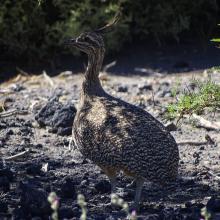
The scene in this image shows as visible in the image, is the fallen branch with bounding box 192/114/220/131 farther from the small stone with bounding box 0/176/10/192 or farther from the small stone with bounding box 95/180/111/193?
the small stone with bounding box 0/176/10/192

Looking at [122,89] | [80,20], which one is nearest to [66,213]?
[122,89]

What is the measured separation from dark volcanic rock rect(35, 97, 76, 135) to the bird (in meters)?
2.10

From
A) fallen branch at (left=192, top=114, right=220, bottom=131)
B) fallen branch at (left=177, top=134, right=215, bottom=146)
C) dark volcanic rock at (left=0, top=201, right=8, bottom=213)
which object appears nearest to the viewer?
dark volcanic rock at (left=0, top=201, right=8, bottom=213)

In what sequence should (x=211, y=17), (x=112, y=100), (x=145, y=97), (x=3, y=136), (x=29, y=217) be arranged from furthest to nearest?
(x=211, y=17), (x=145, y=97), (x=3, y=136), (x=112, y=100), (x=29, y=217)

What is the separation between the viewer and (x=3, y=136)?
31.7ft

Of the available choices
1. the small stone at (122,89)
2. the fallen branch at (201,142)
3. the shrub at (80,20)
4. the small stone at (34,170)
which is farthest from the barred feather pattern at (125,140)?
the shrub at (80,20)

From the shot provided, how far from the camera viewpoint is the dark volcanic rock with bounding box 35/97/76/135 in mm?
9828

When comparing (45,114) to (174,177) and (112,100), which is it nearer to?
(112,100)

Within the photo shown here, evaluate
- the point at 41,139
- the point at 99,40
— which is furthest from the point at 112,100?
the point at 41,139

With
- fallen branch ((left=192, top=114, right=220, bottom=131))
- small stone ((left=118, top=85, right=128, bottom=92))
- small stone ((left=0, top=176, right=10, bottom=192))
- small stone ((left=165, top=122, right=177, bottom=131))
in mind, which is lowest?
small stone ((left=0, top=176, right=10, bottom=192))

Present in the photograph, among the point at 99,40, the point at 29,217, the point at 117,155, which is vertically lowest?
the point at 29,217

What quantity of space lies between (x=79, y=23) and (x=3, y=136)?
15.3 ft

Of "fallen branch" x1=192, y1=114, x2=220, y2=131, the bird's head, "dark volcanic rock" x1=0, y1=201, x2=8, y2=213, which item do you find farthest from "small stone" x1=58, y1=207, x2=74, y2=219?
"fallen branch" x1=192, y1=114, x2=220, y2=131

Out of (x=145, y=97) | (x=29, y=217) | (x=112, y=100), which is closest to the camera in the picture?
(x=29, y=217)
